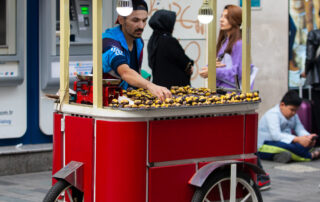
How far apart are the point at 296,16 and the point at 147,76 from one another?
588 cm

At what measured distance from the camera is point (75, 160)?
5418 millimetres

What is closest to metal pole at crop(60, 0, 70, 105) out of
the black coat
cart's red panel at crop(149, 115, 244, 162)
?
cart's red panel at crop(149, 115, 244, 162)

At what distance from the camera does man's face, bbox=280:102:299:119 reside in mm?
9461

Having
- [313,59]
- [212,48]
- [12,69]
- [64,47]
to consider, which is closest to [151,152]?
[64,47]

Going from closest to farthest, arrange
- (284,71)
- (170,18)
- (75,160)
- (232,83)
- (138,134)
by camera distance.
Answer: (138,134)
(75,160)
(232,83)
(170,18)
(284,71)

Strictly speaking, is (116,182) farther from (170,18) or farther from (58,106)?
(170,18)

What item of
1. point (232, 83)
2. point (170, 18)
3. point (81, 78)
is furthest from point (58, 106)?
point (170, 18)

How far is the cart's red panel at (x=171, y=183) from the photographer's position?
16.9 ft

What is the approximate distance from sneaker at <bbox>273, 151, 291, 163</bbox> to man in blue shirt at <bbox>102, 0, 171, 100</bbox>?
12.6 feet

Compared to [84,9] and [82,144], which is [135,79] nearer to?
[82,144]

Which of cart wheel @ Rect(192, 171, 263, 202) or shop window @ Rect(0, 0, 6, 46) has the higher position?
shop window @ Rect(0, 0, 6, 46)

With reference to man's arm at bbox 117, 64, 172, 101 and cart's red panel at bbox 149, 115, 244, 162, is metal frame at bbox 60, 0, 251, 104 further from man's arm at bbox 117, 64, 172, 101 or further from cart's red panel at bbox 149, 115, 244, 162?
Answer: cart's red panel at bbox 149, 115, 244, 162

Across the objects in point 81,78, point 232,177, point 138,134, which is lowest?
point 232,177

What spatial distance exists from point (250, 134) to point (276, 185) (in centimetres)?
245
